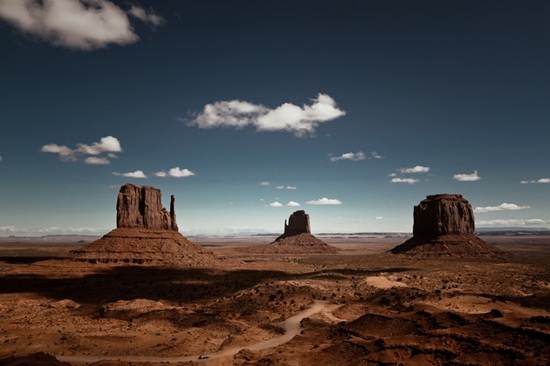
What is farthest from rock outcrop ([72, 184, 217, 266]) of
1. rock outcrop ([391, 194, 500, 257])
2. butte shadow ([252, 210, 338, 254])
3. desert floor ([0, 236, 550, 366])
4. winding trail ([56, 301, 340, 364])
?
rock outcrop ([391, 194, 500, 257])

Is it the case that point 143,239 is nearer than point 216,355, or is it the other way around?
point 216,355

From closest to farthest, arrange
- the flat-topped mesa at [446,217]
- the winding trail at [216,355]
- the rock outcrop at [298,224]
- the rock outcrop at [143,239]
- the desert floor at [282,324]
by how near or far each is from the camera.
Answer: the desert floor at [282,324] → the winding trail at [216,355] → the rock outcrop at [143,239] → the flat-topped mesa at [446,217] → the rock outcrop at [298,224]

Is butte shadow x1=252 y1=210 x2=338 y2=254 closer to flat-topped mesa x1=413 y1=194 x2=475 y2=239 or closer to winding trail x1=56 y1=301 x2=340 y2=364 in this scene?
flat-topped mesa x1=413 y1=194 x2=475 y2=239

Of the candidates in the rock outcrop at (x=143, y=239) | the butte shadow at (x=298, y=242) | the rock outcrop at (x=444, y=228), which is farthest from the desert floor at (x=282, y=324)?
the butte shadow at (x=298, y=242)

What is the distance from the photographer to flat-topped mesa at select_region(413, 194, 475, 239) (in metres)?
121

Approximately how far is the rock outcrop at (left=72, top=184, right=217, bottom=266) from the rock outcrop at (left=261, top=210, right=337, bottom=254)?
65950 mm

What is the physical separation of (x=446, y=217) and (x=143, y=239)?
303 feet

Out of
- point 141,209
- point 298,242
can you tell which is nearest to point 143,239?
point 141,209

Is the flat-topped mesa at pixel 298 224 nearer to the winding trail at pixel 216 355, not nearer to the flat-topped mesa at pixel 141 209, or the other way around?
the flat-topped mesa at pixel 141 209

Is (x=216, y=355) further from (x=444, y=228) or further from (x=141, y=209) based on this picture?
(x=444, y=228)

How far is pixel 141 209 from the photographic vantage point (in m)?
91.5

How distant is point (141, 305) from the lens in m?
40.0

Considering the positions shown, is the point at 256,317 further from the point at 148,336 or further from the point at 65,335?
the point at 65,335

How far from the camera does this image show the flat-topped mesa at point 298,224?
571ft
